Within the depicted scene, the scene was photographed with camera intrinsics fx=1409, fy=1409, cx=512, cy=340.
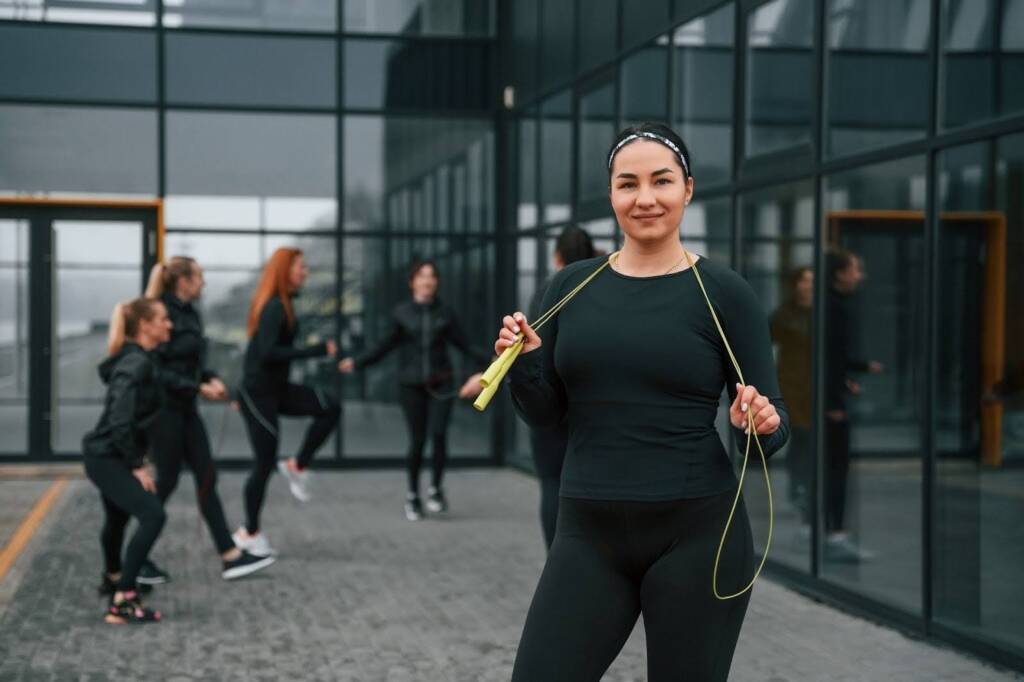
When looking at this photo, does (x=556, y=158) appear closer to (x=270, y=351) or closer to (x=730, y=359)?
(x=270, y=351)

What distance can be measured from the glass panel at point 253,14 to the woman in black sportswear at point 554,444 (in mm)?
8327

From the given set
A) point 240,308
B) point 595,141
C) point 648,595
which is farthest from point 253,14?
point 648,595

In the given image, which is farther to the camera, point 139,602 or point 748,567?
point 139,602

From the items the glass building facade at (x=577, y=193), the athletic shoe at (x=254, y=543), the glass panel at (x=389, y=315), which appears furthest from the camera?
the glass panel at (x=389, y=315)

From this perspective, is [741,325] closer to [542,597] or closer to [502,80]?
[542,597]

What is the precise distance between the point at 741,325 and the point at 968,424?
12.4 ft

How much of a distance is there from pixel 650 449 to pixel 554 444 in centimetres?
348

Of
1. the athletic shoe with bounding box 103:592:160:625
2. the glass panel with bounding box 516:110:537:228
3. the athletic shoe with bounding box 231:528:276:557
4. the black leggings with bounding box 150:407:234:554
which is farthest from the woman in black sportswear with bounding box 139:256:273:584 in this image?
the glass panel with bounding box 516:110:537:228

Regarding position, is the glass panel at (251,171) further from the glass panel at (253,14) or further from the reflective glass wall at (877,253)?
the reflective glass wall at (877,253)

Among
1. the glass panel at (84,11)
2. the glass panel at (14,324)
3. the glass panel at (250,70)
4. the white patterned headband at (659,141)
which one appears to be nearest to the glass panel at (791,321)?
the white patterned headband at (659,141)

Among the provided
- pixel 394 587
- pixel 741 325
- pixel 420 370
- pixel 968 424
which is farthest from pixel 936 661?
pixel 420 370

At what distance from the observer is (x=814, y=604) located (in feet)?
25.1

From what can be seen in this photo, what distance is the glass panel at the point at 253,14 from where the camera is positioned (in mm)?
14055

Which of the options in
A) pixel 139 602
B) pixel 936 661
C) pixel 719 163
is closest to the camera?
pixel 936 661
